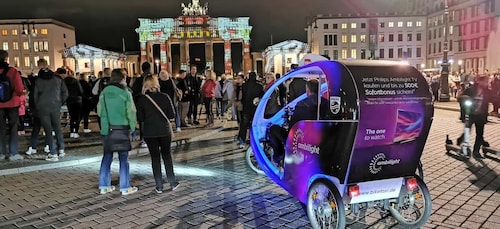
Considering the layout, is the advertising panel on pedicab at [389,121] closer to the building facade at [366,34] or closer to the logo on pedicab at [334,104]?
the logo on pedicab at [334,104]

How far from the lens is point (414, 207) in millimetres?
5289

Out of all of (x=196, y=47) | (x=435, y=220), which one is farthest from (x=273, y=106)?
(x=196, y=47)

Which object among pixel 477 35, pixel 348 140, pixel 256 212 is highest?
pixel 477 35

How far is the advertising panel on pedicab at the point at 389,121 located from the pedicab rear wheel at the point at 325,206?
0.25m

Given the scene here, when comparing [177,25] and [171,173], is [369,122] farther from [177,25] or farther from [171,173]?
[177,25]

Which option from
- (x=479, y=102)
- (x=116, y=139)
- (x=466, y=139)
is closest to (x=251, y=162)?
(x=116, y=139)

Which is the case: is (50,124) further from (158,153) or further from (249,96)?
(249,96)

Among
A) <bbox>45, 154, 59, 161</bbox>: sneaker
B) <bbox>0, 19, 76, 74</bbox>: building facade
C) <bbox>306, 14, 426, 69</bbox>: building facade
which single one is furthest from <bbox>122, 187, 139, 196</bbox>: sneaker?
<bbox>0, 19, 76, 74</bbox>: building facade

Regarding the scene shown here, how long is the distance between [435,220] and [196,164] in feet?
16.8

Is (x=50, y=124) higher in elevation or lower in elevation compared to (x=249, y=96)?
lower

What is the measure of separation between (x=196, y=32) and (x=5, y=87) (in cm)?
7736

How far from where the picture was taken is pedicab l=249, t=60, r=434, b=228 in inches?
181

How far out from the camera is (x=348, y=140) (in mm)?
4559

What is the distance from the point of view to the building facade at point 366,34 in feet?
333
